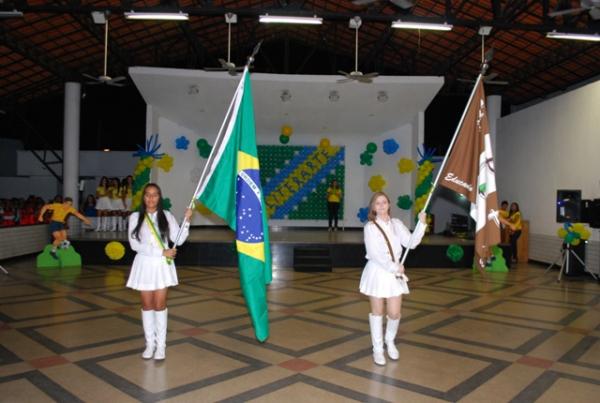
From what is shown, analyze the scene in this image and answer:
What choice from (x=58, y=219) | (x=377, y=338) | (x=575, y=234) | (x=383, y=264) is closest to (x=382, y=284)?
(x=383, y=264)

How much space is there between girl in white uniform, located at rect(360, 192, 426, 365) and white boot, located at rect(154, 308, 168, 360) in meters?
1.72

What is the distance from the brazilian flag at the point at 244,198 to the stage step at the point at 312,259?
550 centimetres

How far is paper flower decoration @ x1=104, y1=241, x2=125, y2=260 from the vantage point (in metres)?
9.97

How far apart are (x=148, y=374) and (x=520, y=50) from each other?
1329 cm

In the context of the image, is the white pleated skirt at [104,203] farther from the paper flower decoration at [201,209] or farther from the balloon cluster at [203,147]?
the balloon cluster at [203,147]

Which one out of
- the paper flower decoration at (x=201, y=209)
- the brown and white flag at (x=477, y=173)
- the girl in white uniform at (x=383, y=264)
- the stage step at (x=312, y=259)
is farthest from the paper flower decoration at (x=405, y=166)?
the girl in white uniform at (x=383, y=264)

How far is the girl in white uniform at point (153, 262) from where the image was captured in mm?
3945

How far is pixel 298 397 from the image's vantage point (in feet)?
11.1

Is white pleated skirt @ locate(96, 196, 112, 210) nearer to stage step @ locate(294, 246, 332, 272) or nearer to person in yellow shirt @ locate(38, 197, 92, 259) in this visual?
person in yellow shirt @ locate(38, 197, 92, 259)

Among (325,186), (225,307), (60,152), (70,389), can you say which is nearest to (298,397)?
(70,389)

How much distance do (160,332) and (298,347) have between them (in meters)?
1.32

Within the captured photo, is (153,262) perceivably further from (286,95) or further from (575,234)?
(286,95)

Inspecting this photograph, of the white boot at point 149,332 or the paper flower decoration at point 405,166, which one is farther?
the paper flower decoration at point 405,166

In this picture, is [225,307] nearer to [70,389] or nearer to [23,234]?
[70,389]
